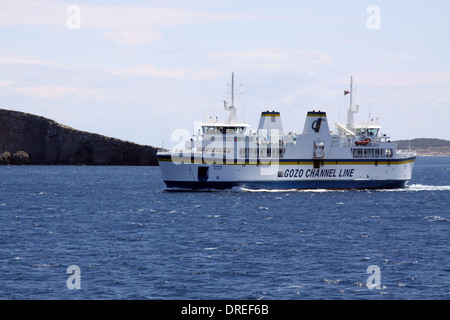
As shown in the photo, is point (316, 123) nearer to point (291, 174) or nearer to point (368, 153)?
point (291, 174)

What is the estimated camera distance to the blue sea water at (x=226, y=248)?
96.0ft

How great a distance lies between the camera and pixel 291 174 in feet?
245

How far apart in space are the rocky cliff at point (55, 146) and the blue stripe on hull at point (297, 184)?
12025 centimetres

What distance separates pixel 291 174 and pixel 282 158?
7.21 feet

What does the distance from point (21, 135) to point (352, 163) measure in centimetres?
13342

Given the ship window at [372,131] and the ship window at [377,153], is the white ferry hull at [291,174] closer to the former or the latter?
the ship window at [377,153]

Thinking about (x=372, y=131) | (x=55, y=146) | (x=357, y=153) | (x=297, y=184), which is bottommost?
(x=297, y=184)

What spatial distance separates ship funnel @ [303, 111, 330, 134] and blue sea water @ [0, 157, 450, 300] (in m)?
9.76

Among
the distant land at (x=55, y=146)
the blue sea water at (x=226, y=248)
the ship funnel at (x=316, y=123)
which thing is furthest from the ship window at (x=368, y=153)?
the distant land at (x=55, y=146)

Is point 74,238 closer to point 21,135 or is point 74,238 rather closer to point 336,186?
point 336,186

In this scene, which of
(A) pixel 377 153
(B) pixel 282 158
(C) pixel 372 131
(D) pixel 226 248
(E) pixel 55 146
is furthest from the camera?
(E) pixel 55 146

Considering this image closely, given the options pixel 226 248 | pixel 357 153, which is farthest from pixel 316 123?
pixel 226 248

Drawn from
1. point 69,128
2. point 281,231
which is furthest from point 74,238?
point 69,128

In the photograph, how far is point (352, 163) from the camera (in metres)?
76.8
